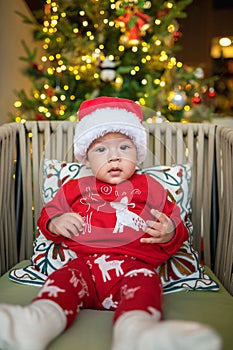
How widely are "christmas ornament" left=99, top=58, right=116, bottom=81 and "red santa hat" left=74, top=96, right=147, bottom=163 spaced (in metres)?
1.08

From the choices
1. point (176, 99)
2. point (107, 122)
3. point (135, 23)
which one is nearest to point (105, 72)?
point (135, 23)

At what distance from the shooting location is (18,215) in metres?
1.38

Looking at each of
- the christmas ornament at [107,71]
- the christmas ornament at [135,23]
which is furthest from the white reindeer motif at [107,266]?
the christmas ornament at [135,23]

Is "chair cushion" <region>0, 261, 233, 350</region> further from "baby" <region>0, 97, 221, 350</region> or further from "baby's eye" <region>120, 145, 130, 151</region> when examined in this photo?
"baby's eye" <region>120, 145, 130, 151</region>

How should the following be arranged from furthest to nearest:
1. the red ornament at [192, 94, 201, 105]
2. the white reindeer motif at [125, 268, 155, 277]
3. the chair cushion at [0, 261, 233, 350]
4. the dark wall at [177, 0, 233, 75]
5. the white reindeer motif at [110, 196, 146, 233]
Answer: the dark wall at [177, 0, 233, 75]
the red ornament at [192, 94, 201, 105]
the white reindeer motif at [110, 196, 146, 233]
the white reindeer motif at [125, 268, 155, 277]
the chair cushion at [0, 261, 233, 350]

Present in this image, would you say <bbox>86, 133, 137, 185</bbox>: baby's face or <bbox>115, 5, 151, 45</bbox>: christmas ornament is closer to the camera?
<bbox>86, 133, 137, 185</bbox>: baby's face

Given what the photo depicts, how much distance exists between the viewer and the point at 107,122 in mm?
1116

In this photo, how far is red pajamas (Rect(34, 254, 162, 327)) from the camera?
820 millimetres

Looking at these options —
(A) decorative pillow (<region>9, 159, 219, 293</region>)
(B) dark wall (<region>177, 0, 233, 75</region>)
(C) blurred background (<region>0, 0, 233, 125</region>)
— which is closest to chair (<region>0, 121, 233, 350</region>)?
(A) decorative pillow (<region>9, 159, 219, 293</region>)

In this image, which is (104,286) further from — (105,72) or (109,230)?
(105,72)

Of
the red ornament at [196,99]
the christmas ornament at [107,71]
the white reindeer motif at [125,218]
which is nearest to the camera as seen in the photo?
the white reindeer motif at [125,218]

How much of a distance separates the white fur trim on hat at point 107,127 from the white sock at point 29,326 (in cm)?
46

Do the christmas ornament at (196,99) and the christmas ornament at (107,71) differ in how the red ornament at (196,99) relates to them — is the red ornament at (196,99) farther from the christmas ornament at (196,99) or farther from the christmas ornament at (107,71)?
the christmas ornament at (107,71)

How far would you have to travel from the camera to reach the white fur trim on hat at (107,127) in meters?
1.11
